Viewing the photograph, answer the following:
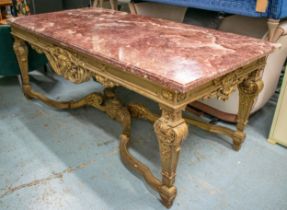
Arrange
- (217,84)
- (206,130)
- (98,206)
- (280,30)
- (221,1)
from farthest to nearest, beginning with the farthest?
(206,130), (221,1), (280,30), (98,206), (217,84)

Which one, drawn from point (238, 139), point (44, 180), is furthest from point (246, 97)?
point (44, 180)

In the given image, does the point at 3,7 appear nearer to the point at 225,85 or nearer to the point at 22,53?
the point at 22,53

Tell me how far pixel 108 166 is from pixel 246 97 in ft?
2.94

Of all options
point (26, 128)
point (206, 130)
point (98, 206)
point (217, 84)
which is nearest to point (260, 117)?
point (206, 130)

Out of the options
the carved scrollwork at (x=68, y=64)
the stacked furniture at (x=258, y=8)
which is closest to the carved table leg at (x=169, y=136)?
the carved scrollwork at (x=68, y=64)

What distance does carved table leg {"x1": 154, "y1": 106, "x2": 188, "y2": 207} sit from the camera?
1143 millimetres

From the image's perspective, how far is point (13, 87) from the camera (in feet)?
8.65

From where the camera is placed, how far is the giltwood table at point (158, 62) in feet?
3.75

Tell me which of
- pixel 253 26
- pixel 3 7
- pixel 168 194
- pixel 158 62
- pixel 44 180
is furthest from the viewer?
pixel 3 7

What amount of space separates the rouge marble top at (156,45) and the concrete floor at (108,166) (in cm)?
69

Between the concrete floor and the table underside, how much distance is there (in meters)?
0.10

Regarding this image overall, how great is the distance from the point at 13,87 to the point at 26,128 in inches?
30.9

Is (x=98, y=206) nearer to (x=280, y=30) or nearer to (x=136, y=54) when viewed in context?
(x=136, y=54)

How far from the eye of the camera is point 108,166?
169cm
